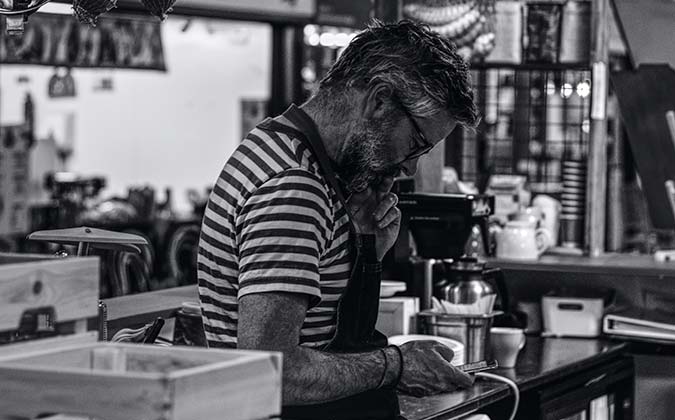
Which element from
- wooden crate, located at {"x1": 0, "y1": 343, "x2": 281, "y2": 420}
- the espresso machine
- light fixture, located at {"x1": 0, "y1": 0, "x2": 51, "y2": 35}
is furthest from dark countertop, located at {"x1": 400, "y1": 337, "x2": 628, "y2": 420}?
light fixture, located at {"x1": 0, "y1": 0, "x2": 51, "y2": 35}

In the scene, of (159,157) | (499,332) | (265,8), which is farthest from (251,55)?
(499,332)

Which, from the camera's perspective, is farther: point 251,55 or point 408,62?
point 251,55

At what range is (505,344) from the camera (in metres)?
4.05

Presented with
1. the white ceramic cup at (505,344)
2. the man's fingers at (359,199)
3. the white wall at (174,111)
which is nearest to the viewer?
the man's fingers at (359,199)

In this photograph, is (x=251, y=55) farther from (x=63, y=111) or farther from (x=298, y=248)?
(x=298, y=248)

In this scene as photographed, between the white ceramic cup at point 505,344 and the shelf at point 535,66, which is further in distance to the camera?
the shelf at point 535,66

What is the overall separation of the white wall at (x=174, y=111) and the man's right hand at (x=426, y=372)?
8.65m

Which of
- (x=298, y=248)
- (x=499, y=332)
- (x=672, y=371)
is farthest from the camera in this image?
(x=672, y=371)

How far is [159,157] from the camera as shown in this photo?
40.4 feet

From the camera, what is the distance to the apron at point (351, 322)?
2811mm

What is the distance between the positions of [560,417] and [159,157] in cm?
Result: 874

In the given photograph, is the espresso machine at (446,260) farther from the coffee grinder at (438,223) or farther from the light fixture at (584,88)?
the light fixture at (584,88)

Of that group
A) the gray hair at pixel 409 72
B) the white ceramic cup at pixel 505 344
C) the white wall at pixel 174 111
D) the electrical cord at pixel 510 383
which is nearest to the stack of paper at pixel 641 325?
the white ceramic cup at pixel 505 344

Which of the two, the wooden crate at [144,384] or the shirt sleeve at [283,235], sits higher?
the shirt sleeve at [283,235]
